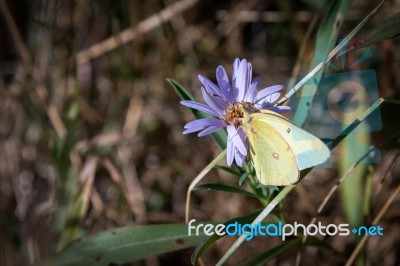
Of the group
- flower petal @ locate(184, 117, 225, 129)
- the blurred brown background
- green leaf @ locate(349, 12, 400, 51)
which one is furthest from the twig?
flower petal @ locate(184, 117, 225, 129)

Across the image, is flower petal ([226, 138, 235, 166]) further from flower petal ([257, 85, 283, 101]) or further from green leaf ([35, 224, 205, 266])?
green leaf ([35, 224, 205, 266])

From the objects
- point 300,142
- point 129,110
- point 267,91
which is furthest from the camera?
point 129,110

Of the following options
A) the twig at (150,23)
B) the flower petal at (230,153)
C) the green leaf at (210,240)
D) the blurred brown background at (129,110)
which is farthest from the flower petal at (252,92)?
the twig at (150,23)

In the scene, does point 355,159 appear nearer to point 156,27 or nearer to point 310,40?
→ point 310,40

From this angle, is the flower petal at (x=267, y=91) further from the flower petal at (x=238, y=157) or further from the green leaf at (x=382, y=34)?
the green leaf at (x=382, y=34)

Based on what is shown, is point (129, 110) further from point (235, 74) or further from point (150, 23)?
point (235, 74)

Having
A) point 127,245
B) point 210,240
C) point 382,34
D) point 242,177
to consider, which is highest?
point 382,34

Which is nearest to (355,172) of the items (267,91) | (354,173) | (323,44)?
(354,173)
